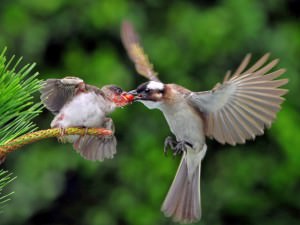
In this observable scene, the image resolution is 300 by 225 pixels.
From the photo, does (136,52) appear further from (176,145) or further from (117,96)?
(117,96)

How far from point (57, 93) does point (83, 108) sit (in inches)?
5.2

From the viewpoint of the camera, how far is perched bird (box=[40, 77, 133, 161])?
220 cm

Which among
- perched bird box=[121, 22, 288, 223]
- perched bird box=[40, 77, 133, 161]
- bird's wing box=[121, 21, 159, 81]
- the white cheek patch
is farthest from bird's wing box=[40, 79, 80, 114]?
bird's wing box=[121, 21, 159, 81]

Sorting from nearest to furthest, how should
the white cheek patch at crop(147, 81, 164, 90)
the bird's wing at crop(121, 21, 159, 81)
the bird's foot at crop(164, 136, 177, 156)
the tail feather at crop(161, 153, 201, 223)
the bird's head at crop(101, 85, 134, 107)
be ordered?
the bird's head at crop(101, 85, 134, 107) < the bird's foot at crop(164, 136, 177, 156) < the white cheek patch at crop(147, 81, 164, 90) < the tail feather at crop(161, 153, 201, 223) < the bird's wing at crop(121, 21, 159, 81)

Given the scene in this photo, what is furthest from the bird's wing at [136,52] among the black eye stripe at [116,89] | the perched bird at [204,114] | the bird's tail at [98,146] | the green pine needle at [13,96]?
the green pine needle at [13,96]

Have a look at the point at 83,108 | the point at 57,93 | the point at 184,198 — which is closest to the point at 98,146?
the point at 83,108

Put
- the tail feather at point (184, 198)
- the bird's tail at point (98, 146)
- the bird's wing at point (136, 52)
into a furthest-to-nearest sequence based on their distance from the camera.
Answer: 1. the bird's wing at point (136, 52)
2. the tail feather at point (184, 198)
3. the bird's tail at point (98, 146)

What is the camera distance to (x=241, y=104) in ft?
10.1

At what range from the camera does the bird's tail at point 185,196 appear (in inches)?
135

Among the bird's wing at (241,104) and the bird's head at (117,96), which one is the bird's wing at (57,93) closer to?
the bird's head at (117,96)

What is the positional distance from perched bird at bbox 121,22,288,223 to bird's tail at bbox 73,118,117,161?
679mm

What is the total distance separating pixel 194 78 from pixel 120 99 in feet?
11.7

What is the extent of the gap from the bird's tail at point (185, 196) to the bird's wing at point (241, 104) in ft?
1.01

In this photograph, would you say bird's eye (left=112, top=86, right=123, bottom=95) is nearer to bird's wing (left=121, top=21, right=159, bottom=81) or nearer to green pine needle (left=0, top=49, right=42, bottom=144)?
green pine needle (left=0, top=49, right=42, bottom=144)
